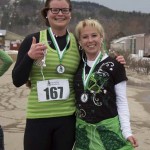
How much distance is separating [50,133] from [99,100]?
1.57ft

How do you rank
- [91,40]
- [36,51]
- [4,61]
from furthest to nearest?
[4,61] → [91,40] → [36,51]

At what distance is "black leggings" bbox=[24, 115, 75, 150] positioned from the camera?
3.41 metres

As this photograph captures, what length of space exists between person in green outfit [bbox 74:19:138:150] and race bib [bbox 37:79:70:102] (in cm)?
9

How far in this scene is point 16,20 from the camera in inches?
4400

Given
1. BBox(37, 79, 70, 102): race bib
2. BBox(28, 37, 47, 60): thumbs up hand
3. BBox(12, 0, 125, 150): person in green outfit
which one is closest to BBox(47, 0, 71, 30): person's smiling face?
BBox(12, 0, 125, 150): person in green outfit

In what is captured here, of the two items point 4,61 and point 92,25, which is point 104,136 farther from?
point 4,61

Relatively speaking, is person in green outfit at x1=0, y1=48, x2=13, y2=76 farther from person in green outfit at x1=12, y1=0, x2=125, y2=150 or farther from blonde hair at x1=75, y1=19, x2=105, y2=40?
blonde hair at x1=75, y1=19, x2=105, y2=40

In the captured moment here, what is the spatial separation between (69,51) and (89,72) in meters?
0.27

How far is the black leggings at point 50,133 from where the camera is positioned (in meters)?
3.41

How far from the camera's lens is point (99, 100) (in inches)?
130

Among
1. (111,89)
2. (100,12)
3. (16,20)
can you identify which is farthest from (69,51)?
(100,12)

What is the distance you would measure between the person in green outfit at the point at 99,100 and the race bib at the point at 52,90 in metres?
0.09

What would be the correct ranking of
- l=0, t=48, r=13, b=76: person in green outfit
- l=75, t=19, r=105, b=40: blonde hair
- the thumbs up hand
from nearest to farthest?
the thumbs up hand, l=75, t=19, r=105, b=40: blonde hair, l=0, t=48, r=13, b=76: person in green outfit

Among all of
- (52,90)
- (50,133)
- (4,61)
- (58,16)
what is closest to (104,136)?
(50,133)
